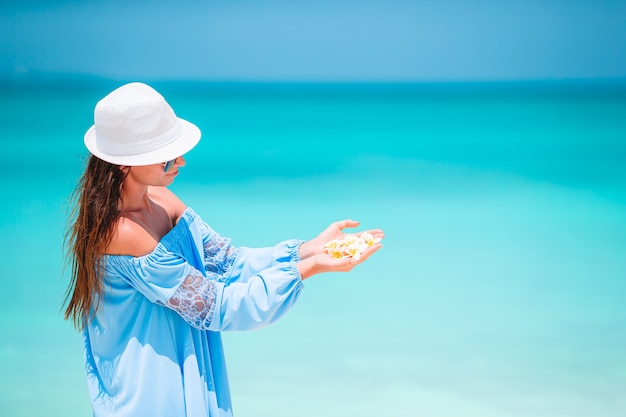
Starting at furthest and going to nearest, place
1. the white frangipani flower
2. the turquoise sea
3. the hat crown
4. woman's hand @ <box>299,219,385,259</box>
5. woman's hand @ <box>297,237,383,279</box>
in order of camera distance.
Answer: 1. the turquoise sea
2. woman's hand @ <box>299,219,385,259</box>
3. the white frangipani flower
4. woman's hand @ <box>297,237,383,279</box>
5. the hat crown

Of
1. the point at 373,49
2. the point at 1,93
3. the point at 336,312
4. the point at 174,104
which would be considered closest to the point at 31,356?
the point at 336,312

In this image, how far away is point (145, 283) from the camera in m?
1.71

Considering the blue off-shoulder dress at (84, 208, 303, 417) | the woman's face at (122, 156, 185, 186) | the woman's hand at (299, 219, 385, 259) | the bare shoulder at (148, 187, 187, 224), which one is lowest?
the blue off-shoulder dress at (84, 208, 303, 417)

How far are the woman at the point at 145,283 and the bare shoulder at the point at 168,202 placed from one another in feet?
0.20

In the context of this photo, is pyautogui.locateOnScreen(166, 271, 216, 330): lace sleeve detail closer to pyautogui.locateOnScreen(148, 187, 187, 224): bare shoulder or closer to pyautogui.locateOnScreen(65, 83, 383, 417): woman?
pyautogui.locateOnScreen(65, 83, 383, 417): woman

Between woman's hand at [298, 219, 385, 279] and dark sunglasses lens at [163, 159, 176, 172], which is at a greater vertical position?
dark sunglasses lens at [163, 159, 176, 172]

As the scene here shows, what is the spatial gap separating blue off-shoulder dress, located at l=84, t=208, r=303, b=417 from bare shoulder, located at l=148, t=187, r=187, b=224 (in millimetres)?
102

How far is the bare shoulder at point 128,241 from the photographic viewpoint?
68.1 inches

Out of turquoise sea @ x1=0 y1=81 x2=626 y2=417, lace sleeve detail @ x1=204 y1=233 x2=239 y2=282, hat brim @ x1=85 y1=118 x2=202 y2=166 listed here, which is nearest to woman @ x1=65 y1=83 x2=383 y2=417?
hat brim @ x1=85 y1=118 x2=202 y2=166

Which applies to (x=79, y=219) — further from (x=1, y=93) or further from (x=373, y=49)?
(x=373, y=49)

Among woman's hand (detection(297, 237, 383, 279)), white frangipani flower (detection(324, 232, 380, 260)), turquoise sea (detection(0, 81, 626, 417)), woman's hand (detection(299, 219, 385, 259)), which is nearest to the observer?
woman's hand (detection(297, 237, 383, 279))

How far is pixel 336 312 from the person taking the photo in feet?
12.6

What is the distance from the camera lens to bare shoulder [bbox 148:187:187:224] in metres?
1.94

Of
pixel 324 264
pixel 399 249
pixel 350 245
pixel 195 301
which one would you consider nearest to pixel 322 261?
pixel 324 264
